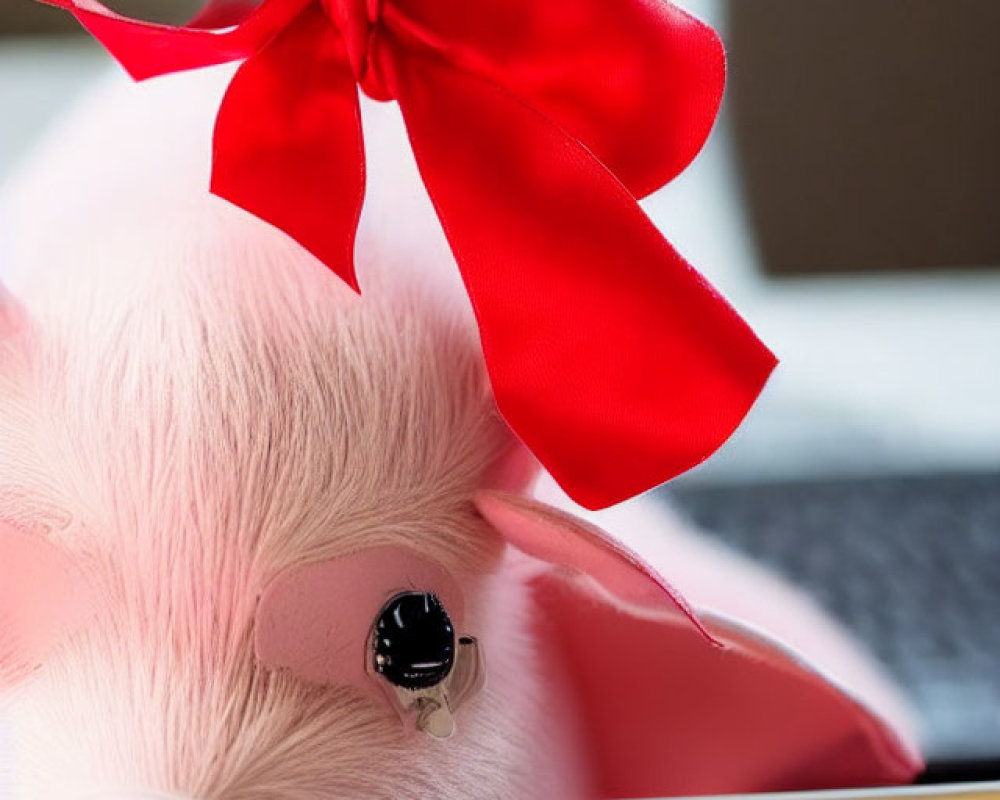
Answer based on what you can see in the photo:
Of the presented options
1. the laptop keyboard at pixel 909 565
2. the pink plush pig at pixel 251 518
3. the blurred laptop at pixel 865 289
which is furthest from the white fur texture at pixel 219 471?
the blurred laptop at pixel 865 289

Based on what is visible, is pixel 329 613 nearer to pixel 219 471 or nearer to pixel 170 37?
pixel 219 471

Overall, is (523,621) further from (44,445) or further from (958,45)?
(958,45)

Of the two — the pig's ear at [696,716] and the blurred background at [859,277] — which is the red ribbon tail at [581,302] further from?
the blurred background at [859,277]

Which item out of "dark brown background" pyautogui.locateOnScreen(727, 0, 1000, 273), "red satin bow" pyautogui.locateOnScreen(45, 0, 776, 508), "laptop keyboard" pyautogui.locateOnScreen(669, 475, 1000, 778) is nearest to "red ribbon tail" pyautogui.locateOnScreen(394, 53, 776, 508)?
"red satin bow" pyautogui.locateOnScreen(45, 0, 776, 508)

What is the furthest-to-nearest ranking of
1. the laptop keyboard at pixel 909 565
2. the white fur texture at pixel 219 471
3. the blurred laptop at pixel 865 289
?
the blurred laptop at pixel 865 289, the laptop keyboard at pixel 909 565, the white fur texture at pixel 219 471

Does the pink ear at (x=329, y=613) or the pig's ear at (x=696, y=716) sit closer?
the pink ear at (x=329, y=613)

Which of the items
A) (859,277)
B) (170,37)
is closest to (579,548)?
(170,37)

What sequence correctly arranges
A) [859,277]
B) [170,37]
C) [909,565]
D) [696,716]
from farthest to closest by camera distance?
[859,277]
[909,565]
[696,716]
[170,37]
